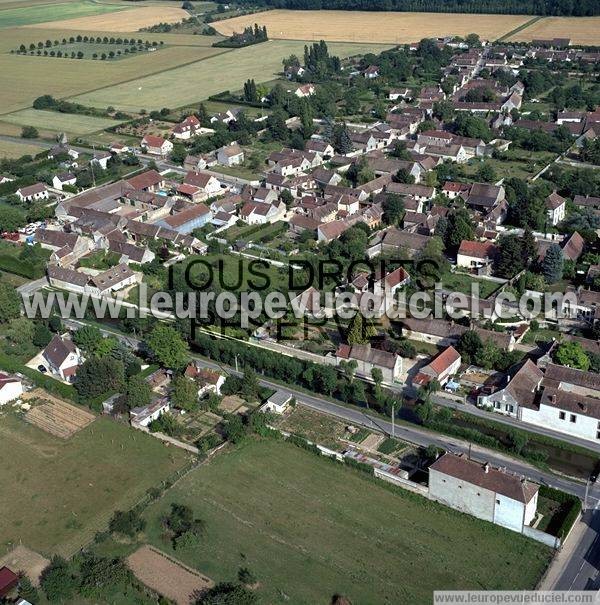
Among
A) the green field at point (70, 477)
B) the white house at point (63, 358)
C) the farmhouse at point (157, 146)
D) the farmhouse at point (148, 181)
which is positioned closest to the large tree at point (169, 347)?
the white house at point (63, 358)

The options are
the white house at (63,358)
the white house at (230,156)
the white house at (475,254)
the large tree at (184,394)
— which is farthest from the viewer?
the white house at (230,156)

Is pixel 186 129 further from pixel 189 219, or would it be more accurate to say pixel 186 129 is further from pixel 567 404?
pixel 567 404

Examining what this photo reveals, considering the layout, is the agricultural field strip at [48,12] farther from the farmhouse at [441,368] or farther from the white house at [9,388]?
the farmhouse at [441,368]

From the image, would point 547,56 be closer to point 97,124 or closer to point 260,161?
point 260,161

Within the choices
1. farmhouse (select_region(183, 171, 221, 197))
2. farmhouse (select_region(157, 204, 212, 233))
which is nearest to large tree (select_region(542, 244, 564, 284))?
farmhouse (select_region(157, 204, 212, 233))

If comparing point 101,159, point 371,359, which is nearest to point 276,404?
point 371,359

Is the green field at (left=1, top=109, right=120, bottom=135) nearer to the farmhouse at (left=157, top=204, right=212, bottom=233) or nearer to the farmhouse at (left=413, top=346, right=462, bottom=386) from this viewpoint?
the farmhouse at (left=157, top=204, right=212, bottom=233)
